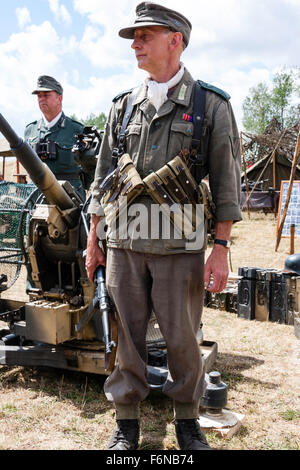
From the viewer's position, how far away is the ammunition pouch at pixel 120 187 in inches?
102

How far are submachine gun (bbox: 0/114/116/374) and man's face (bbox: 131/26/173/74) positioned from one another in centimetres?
134

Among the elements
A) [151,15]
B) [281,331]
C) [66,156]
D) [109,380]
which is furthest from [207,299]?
[151,15]

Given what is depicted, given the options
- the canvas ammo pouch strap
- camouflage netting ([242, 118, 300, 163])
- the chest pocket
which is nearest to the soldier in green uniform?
the canvas ammo pouch strap

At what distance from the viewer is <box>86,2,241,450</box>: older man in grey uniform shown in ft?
8.52

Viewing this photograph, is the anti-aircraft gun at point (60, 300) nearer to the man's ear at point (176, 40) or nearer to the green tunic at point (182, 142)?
the green tunic at point (182, 142)

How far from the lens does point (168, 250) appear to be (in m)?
2.58

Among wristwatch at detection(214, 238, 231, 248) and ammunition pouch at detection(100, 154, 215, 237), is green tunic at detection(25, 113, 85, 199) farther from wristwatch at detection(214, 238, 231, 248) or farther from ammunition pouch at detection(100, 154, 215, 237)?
wristwatch at detection(214, 238, 231, 248)

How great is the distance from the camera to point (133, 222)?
2.65 m

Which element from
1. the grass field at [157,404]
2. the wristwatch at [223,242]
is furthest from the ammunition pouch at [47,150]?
the wristwatch at [223,242]

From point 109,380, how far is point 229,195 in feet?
4.10

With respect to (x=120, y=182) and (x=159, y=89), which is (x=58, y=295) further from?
(x=159, y=89)

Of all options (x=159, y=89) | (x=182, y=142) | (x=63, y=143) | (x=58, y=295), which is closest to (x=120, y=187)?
(x=182, y=142)
